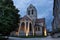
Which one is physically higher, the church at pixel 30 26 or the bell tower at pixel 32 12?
the bell tower at pixel 32 12

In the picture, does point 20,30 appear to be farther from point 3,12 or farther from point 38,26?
point 3,12

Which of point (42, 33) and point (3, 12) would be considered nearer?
point (3, 12)

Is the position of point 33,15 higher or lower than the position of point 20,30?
higher

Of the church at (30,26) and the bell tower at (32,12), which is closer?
the church at (30,26)

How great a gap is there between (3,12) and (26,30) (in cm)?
3882

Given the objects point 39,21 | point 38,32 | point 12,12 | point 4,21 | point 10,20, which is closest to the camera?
point 4,21

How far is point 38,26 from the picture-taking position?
69812 mm

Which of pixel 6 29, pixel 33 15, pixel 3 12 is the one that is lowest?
pixel 6 29

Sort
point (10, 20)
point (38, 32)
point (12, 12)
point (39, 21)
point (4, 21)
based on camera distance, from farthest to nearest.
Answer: point (39, 21), point (38, 32), point (12, 12), point (10, 20), point (4, 21)

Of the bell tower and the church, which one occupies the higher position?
the bell tower

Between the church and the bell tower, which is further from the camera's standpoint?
the bell tower

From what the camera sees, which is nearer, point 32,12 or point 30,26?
point 30,26

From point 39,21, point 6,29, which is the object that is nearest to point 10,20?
point 6,29

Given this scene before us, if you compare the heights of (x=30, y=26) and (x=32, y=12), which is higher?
(x=32, y=12)
